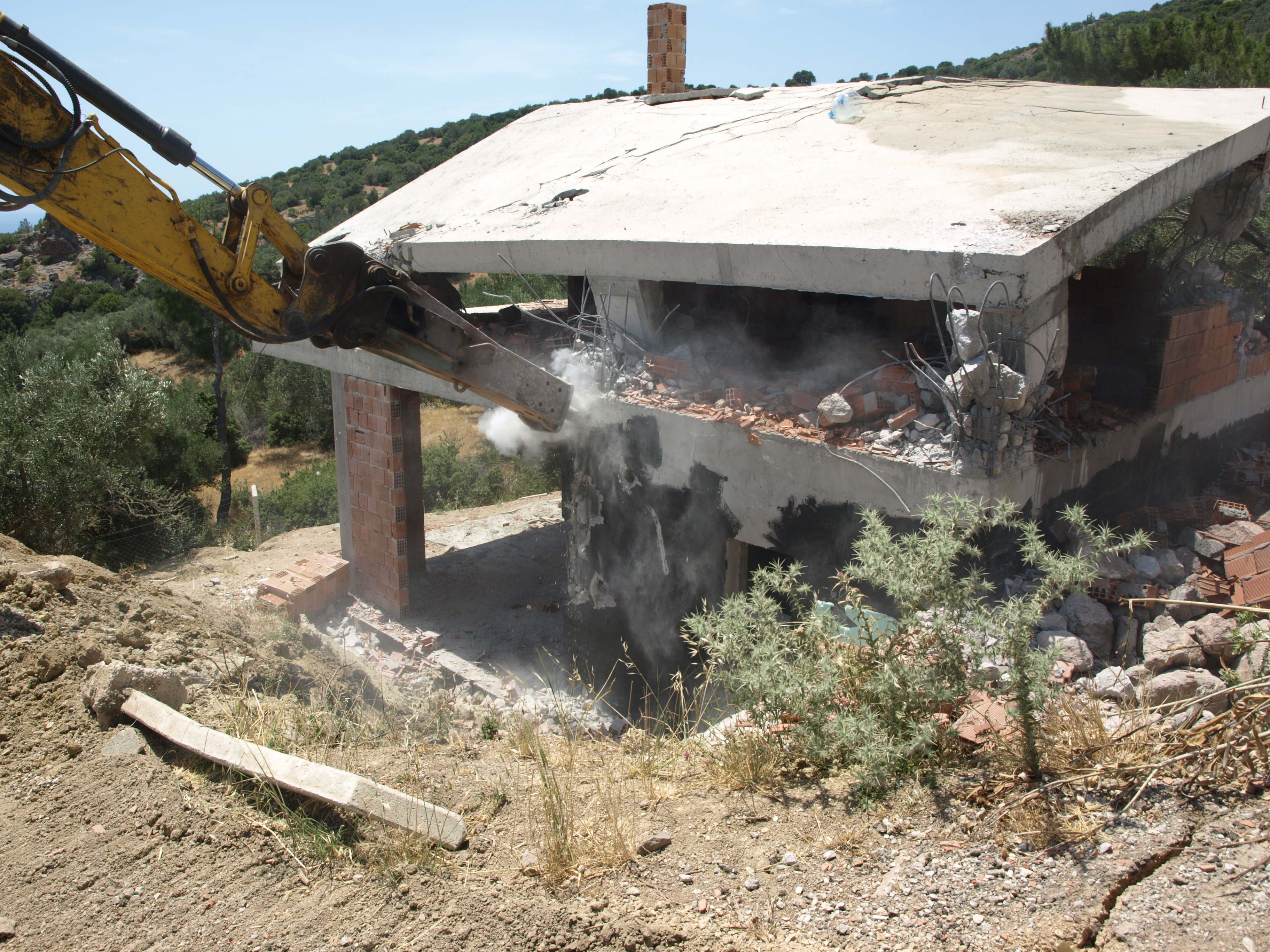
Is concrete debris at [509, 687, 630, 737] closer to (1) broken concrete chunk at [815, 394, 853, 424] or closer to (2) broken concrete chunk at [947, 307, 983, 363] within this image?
(1) broken concrete chunk at [815, 394, 853, 424]

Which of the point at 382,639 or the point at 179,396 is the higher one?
the point at 179,396

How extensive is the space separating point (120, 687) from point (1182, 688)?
→ 194 inches

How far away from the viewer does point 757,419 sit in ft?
17.1

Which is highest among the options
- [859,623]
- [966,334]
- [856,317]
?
[966,334]

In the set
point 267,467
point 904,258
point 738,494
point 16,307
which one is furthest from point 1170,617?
point 16,307

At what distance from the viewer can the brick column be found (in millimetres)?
8664

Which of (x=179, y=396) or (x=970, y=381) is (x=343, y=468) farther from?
(x=179, y=396)

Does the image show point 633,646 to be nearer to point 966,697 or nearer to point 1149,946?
point 966,697

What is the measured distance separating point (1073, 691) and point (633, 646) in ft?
12.0

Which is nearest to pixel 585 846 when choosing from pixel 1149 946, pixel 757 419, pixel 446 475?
pixel 1149 946

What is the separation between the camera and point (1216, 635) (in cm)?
397

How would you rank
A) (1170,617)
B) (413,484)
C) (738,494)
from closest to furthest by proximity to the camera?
(1170,617) → (738,494) → (413,484)

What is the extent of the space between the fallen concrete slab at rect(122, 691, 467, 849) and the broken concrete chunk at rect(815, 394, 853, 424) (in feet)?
9.60

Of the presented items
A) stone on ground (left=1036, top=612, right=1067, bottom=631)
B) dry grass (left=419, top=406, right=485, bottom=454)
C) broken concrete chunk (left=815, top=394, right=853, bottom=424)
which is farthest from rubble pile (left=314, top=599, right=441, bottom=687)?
dry grass (left=419, top=406, right=485, bottom=454)
